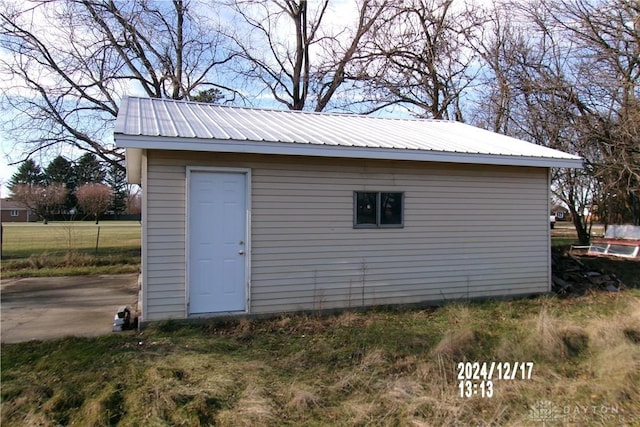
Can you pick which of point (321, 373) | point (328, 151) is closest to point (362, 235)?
point (328, 151)

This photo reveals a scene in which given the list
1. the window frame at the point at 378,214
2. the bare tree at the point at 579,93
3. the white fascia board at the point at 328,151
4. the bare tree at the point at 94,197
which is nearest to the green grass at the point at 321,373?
the window frame at the point at 378,214

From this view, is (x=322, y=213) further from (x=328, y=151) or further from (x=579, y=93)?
(x=579, y=93)

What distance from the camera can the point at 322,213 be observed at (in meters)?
6.67

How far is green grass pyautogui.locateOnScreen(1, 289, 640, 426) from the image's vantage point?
→ 10.9 feet

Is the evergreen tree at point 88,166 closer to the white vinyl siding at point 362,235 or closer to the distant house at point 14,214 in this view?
the white vinyl siding at point 362,235

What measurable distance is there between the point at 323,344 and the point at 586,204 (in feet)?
50.4

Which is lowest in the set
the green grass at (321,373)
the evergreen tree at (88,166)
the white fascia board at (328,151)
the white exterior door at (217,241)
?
the green grass at (321,373)

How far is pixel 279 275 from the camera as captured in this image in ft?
21.1

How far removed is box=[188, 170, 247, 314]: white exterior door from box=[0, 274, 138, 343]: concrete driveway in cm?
136

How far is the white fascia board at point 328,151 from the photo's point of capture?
17.7ft

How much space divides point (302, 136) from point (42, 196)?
48.3 meters

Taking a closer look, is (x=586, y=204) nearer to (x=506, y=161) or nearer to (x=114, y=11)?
(x=506, y=161)

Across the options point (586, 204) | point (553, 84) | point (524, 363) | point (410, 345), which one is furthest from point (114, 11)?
point (586, 204)

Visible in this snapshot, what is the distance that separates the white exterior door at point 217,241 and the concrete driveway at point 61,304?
1.36 m
